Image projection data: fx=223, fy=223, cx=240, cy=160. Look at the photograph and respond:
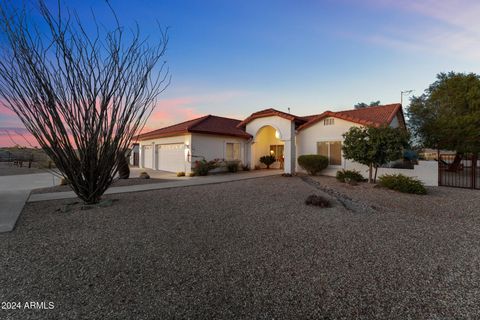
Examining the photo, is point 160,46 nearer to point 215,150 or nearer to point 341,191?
point 341,191

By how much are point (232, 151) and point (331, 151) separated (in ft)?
25.2

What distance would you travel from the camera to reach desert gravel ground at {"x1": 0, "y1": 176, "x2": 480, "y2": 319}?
2527 millimetres

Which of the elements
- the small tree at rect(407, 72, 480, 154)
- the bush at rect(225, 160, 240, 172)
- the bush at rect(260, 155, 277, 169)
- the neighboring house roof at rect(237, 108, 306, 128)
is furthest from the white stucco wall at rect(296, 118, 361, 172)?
the small tree at rect(407, 72, 480, 154)

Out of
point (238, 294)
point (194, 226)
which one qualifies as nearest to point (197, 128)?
point (194, 226)

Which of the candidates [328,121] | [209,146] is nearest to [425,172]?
[328,121]

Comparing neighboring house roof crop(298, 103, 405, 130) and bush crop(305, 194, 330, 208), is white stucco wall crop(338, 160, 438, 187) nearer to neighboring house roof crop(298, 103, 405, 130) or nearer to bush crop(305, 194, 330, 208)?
neighboring house roof crop(298, 103, 405, 130)

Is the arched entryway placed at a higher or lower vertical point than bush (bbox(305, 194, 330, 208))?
higher

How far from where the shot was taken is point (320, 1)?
9141 millimetres

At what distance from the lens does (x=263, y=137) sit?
20.5m

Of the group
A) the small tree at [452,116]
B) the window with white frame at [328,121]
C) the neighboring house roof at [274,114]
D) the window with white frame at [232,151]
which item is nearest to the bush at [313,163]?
the window with white frame at [328,121]

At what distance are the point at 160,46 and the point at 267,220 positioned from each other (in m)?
6.04

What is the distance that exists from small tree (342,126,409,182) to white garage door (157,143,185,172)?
11.5 meters

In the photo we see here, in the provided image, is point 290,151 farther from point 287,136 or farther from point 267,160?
point 267,160

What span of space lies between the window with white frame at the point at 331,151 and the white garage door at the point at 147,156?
15221 millimetres
